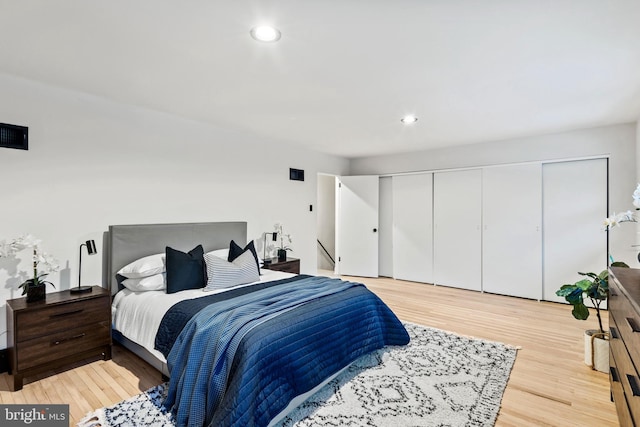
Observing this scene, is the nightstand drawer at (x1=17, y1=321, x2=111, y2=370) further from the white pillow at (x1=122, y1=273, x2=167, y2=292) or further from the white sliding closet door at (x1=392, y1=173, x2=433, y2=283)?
Answer: the white sliding closet door at (x1=392, y1=173, x2=433, y2=283)

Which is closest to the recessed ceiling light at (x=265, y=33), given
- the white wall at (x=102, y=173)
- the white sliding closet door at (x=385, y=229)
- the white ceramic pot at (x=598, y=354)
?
the white wall at (x=102, y=173)

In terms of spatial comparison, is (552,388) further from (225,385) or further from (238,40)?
(238,40)

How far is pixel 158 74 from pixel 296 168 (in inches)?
116

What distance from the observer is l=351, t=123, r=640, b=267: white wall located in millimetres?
3951

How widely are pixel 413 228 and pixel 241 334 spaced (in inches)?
176

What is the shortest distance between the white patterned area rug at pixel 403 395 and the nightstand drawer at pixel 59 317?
84 centimetres

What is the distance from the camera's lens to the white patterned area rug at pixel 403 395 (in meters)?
1.99

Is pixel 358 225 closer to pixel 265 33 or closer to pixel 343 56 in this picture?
pixel 343 56

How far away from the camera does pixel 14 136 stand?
2.63 m

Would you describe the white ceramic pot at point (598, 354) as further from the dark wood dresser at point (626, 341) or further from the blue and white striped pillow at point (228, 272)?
the blue and white striped pillow at point (228, 272)

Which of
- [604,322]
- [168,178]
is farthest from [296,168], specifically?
[604,322]

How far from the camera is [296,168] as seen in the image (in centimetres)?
533

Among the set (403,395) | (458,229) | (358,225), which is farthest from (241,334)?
(358,225)

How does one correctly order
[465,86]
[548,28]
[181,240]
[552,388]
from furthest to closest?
[181,240], [465,86], [552,388], [548,28]
